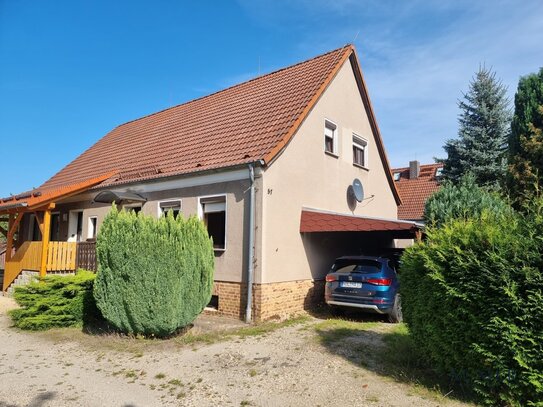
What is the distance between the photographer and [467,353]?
510 cm

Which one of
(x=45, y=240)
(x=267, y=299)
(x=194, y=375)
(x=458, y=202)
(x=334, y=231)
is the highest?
(x=458, y=202)

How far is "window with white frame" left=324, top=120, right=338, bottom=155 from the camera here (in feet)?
45.1

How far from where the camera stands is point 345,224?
1115 centimetres

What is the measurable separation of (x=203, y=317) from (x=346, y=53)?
33.4 ft

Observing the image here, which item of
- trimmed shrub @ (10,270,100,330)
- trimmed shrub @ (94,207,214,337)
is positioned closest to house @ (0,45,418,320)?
trimmed shrub @ (94,207,214,337)

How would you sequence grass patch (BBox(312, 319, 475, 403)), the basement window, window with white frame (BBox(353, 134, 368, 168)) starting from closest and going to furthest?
grass patch (BBox(312, 319, 475, 403)) < the basement window < window with white frame (BBox(353, 134, 368, 168))

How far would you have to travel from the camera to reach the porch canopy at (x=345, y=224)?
10.9 meters

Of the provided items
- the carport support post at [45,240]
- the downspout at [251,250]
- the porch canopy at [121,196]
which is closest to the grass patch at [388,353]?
the downspout at [251,250]

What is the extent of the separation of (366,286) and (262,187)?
140 inches

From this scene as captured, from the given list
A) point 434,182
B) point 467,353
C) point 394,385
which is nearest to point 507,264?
point 467,353

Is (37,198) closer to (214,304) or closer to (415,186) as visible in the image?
(214,304)

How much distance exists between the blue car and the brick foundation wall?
1062mm

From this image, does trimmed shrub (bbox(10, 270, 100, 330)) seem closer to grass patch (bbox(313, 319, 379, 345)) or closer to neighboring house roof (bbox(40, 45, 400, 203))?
neighboring house roof (bbox(40, 45, 400, 203))

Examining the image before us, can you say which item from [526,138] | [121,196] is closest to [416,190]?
[526,138]
